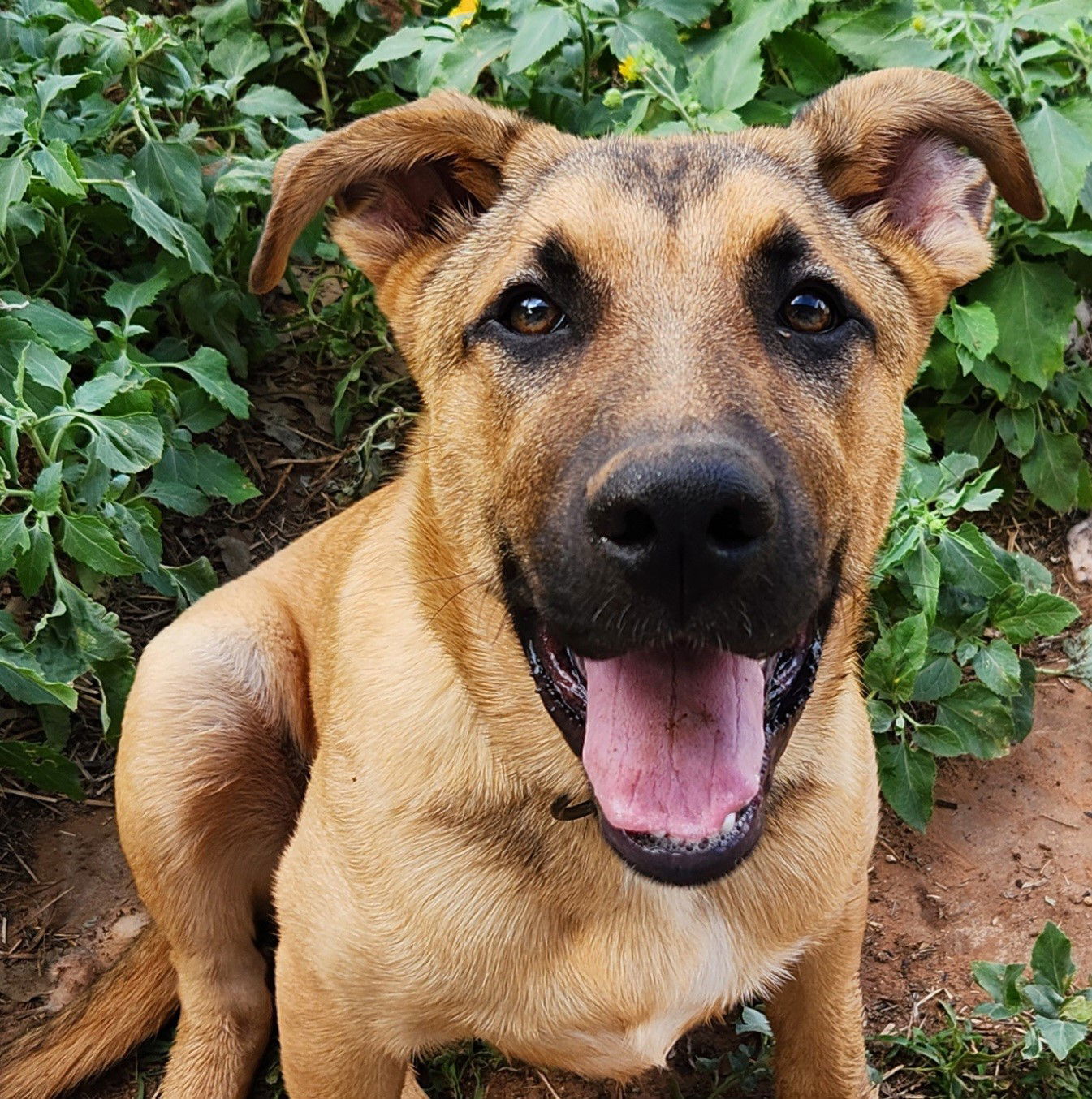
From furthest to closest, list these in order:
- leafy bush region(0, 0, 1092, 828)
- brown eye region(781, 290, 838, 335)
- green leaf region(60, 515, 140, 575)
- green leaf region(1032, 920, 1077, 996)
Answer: leafy bush region(0, 0, 1092, 828) < green leaf region(60, 515, 140, 575) < green leaf region(1032, 920, 1077, 996) < brown eye region(781, 290, 838, 335)

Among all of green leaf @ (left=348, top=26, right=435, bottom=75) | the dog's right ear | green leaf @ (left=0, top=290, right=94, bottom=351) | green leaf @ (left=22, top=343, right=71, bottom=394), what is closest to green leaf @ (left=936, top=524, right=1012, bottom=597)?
the dog's right ear

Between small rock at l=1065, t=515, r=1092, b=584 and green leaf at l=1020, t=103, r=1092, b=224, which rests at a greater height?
green leaf at l=1020, t=103, r=1092, b=224

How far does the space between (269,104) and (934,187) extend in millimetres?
2625

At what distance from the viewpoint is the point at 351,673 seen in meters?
3.03

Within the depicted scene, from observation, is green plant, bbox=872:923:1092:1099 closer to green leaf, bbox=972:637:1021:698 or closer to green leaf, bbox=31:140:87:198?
green leaf, bbox=972:637:1021:698

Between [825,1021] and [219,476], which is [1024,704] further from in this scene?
[219,476]

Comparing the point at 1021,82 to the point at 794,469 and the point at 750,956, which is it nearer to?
the point at 794,469

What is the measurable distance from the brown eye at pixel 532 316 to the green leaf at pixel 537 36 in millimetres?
1795

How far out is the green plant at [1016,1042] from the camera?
10.6 feet

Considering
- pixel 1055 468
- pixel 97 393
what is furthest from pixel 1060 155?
pixel 97 393

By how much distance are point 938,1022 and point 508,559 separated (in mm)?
2119

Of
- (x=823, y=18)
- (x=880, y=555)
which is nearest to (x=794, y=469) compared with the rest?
(x=880, y=555)

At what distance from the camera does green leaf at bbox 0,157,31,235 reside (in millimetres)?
3818

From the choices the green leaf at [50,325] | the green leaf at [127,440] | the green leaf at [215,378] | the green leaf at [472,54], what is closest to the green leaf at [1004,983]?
the green leaf at [127,440]
